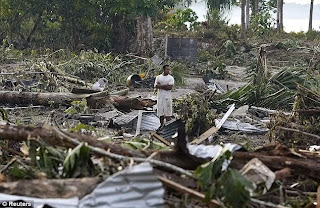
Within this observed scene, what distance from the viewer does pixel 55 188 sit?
3.58 m

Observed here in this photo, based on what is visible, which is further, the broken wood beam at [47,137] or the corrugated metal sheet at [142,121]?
the corrugated metal sheet at [142,121]

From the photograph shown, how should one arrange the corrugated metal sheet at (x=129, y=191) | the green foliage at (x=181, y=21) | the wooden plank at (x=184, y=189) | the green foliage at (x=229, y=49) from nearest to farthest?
1. the corrugated metal sheet at (x=129, y=191)
2. the wooden plank at (x=184, y=189)
3. the green foliage at (x=229, y=49)
4. the green foliage at (x=181, y=21)

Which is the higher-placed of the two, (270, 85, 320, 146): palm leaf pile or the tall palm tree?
the tall palm tree

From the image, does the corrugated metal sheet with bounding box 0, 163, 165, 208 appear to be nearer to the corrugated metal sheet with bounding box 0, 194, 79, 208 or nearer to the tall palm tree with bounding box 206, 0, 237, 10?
the corrugated metal sheet with bounding box 0, 194, 79, 208

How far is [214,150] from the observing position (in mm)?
4121

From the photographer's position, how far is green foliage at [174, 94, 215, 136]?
9.99 metres

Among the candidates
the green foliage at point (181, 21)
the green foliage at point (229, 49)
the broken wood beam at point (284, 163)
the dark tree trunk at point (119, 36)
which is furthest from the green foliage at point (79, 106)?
the green foliage at point (181, 21)

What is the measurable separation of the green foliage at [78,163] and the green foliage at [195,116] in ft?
20.1

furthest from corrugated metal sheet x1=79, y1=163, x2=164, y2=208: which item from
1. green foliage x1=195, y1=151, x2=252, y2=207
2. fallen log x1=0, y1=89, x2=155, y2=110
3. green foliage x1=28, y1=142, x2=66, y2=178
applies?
fallen log x1=0, y1=89, x2=155, y2=110

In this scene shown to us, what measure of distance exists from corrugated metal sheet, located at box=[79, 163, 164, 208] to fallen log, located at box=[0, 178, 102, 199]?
0.30 feet

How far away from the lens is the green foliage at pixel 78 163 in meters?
3.75

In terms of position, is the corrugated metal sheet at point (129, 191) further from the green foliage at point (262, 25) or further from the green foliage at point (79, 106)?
the green foliage at point (262, 25)

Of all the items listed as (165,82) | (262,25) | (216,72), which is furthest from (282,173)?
(262,25)

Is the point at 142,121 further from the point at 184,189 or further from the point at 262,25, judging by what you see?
the point at 262,25
